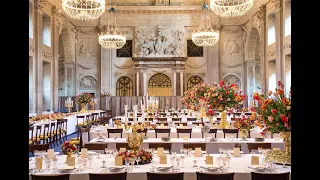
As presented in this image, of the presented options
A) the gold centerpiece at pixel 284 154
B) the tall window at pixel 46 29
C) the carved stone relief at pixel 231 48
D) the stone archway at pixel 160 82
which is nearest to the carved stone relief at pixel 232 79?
the carved stone relief at pixel 231 48

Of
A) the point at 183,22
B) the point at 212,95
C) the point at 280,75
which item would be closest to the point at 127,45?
the point at 183,22

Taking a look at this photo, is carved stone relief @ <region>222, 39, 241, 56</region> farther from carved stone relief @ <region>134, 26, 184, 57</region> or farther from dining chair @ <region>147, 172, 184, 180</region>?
dining chair @ <region>147, 172, 184, 180</region>

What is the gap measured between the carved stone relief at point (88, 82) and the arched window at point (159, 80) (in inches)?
164

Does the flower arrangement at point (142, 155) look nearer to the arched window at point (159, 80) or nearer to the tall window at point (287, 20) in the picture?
the tall window at point (287, 20)

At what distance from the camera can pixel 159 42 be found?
87.5 ft

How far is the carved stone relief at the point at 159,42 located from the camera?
26.5m

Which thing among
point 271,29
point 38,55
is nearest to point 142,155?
point 38,55

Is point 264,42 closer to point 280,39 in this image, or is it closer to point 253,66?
point 280,39

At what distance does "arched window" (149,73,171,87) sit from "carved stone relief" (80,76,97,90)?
13.6 ft

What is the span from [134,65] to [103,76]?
7.90ft

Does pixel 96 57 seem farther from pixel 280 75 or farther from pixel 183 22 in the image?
pixel 280 75

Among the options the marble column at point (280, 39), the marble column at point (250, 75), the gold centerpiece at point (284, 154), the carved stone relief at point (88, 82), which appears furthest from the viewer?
the carved stone relief at point (88, 82)

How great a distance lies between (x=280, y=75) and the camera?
1862 centimetres
